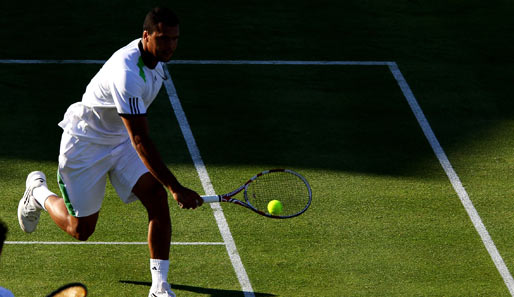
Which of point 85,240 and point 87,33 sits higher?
point 85,240

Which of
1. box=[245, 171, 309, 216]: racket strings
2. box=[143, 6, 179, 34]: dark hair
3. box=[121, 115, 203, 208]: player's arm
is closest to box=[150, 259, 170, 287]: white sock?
box=[121, 115, 203, 208]: player's arm

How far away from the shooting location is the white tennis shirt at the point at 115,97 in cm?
679

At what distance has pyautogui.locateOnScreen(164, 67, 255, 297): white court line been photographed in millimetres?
7809

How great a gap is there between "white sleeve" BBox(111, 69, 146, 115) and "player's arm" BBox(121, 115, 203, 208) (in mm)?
48

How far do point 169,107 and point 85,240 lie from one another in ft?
12.2

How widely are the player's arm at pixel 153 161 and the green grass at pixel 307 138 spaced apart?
1261mm

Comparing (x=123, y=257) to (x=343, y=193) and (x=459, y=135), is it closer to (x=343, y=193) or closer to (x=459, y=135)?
(x=343, y=193)

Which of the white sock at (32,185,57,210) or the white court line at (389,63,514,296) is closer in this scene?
the white sock at (32,185,57,210)

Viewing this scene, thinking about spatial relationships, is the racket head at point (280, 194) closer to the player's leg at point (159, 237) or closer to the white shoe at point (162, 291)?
the player's leg at point (159, 237)

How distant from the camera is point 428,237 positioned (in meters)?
8.59

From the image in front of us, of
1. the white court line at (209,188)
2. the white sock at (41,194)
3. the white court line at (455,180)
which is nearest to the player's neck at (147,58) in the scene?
the white sock at (41,194)

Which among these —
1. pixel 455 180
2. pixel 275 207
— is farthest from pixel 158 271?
pixel 455 180

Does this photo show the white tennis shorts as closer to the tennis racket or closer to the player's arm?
the player's arm

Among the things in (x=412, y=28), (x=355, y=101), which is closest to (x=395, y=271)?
(x=355, y=101)
